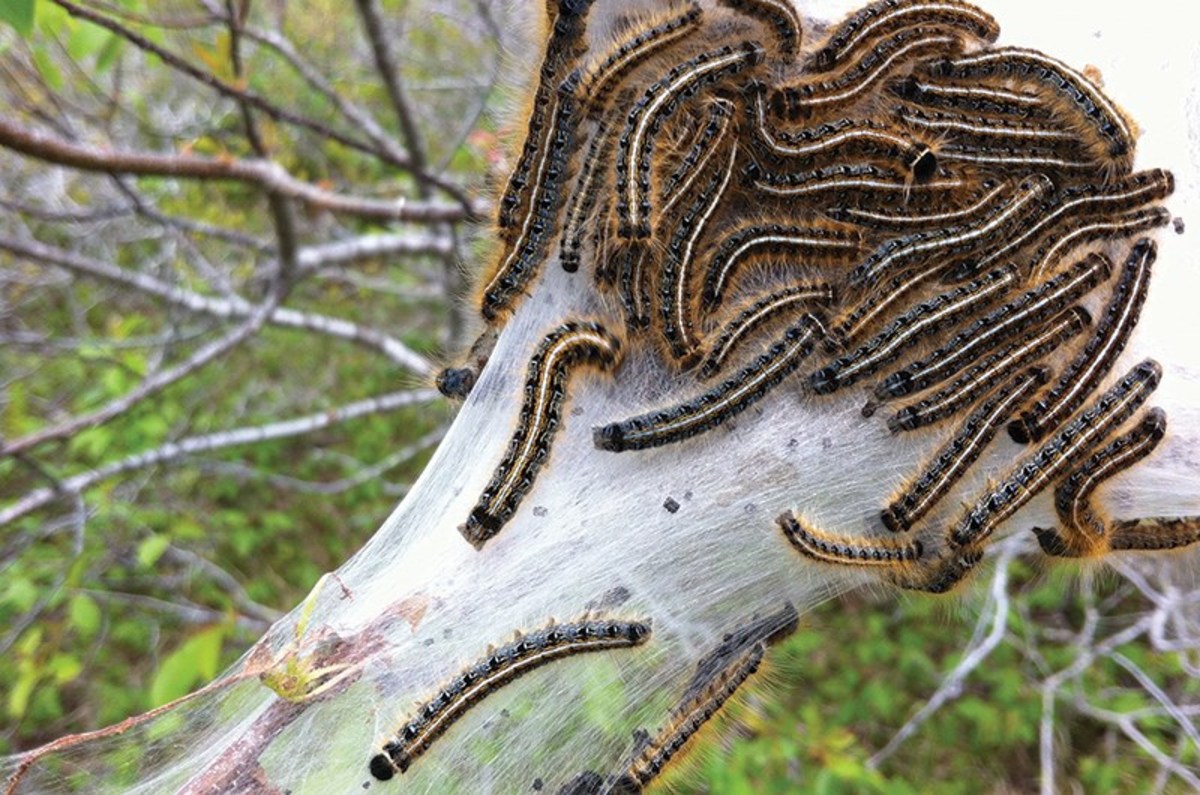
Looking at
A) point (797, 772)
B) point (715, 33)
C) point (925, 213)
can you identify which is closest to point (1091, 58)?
point (925, 213)

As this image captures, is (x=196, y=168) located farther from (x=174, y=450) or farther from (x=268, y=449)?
(x=268, y=449)

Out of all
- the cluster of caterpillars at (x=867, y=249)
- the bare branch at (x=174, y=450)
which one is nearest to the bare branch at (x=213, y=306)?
the bare branch at (x=174, y=450)

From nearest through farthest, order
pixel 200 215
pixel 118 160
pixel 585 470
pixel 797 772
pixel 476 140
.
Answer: pixel 585 470 < pixel 118 160 < pixel 797 772 < pixel 476 140 < pixel 200 215

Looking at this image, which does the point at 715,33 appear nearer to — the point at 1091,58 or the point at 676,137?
the point at 676,137

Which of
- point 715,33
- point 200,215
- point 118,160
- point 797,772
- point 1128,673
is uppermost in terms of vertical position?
point 200,215

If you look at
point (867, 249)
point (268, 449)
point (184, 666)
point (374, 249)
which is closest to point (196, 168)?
point (184, 666)

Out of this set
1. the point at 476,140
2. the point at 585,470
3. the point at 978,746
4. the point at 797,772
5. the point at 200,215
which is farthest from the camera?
the point at 200,215

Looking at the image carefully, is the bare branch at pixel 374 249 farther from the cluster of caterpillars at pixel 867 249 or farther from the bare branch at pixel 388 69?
the cluster of caterpillars at pixel 867 249

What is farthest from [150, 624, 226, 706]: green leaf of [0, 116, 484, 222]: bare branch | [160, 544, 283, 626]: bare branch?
[160, 544, 283, 626]: bare branch
